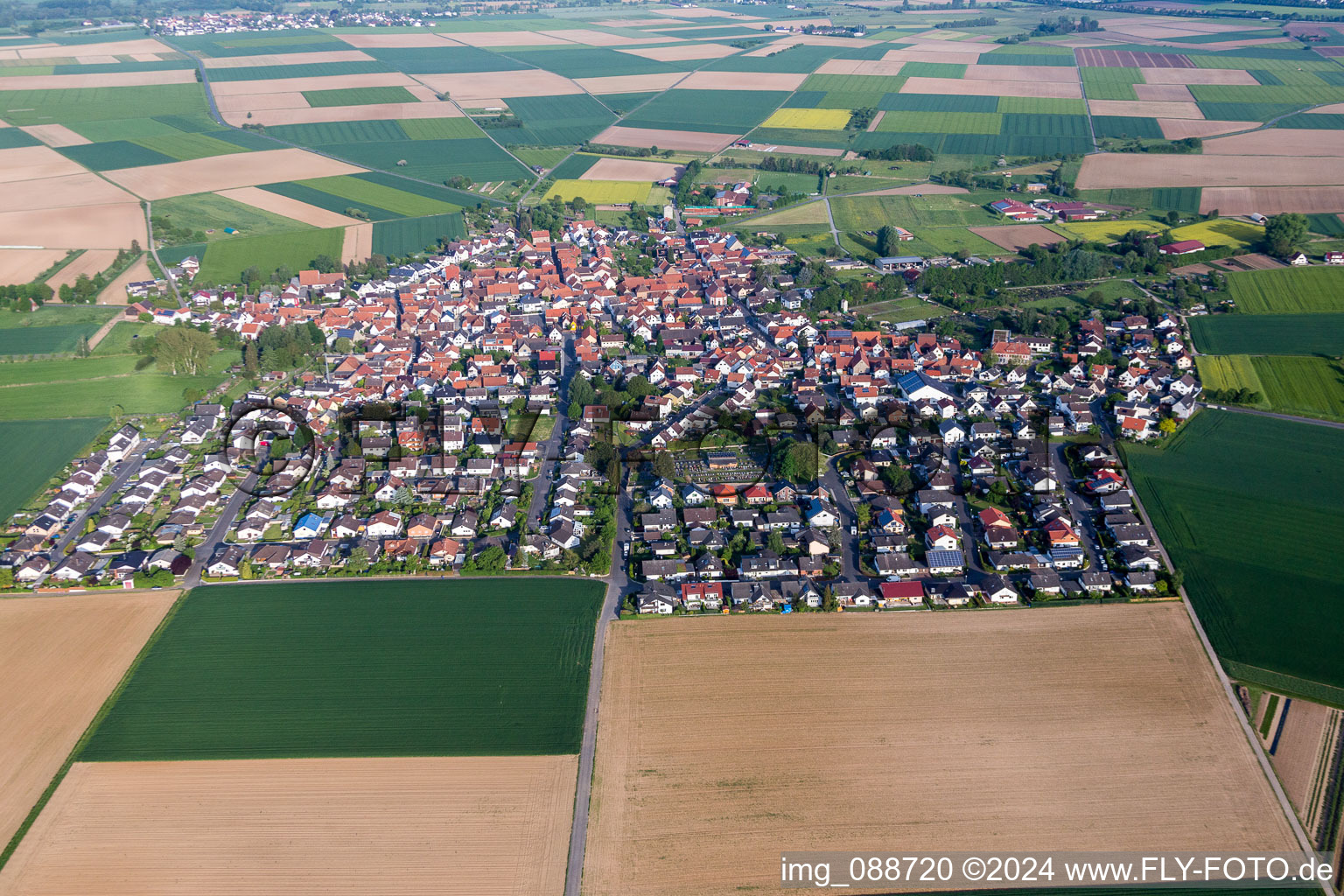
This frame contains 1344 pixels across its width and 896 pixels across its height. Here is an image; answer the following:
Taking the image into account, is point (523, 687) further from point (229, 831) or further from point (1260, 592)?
point (1260, 592)

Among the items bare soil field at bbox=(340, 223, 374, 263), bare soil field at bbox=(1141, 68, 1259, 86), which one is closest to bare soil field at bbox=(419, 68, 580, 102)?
bare soil field at bbox=(340, 223, 374, 263)

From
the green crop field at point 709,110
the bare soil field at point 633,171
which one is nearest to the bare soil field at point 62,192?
the bare soil field at point 633,171

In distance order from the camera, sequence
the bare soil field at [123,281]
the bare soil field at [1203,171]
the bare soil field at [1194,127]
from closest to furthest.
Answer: the bare soil field at [123,281] → the bare soil field at [1203,171] → the bare soil field at [1194,127]

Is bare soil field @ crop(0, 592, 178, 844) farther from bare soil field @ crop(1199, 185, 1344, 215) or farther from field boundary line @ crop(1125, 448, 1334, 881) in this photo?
bare soil field @ crop(1199, 185, 1344, 215)

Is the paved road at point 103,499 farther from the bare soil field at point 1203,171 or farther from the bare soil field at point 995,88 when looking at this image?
the bare soil field at point 995,88

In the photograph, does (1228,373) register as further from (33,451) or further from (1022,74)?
(1022,74)

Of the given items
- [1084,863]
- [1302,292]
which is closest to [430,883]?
[1084,863]
